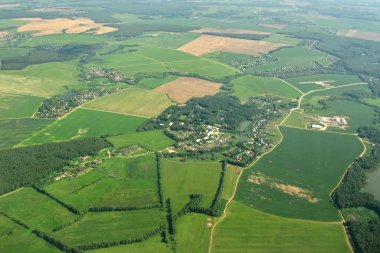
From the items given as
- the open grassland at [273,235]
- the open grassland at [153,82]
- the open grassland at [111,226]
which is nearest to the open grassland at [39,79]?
the open grassland at [153,82]

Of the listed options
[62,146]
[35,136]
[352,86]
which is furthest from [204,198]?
[352,86]

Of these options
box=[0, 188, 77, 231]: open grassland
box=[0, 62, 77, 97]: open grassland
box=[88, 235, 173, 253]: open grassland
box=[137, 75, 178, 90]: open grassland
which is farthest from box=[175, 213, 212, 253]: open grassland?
box=[0, 62, 77, 97]: open grassland

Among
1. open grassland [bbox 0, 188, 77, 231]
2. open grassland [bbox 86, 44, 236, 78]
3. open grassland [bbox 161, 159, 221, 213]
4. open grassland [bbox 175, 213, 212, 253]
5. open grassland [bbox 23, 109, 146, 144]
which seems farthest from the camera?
open grassland [bbox 86, 44, 236, 78]

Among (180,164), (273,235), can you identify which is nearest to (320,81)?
(180,164)

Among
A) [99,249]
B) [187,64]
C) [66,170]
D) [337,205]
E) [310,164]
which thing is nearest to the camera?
[99,249]

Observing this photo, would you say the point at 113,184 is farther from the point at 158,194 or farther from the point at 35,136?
the point at 35,136

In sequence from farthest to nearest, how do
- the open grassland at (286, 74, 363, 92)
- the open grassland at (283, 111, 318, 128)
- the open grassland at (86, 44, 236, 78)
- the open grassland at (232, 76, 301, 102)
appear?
the open grassland at (86, 44, 236, 78), the open grassland at (286, 74, 363, 92), the open grassland at (232, 76, 301, 102), the open grassland at (283, 111, 318, 128)

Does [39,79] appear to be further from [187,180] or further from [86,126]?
[187,180]

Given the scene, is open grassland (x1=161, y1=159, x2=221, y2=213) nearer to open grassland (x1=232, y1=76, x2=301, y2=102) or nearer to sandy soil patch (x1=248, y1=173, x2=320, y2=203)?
sandy soil patch (x1=248, y1=173, x2=320, y2=203)
